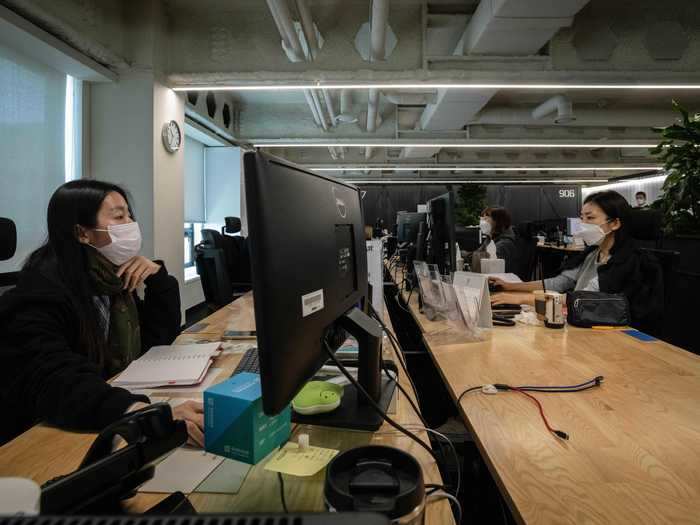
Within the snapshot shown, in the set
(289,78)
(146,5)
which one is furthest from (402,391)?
(146,5)

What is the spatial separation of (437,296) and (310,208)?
133 centimetres

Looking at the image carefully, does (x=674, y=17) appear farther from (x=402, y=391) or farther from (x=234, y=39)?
(x=402, y=391)

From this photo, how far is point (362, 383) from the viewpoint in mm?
988

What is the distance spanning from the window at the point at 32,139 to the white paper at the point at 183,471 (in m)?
2.92

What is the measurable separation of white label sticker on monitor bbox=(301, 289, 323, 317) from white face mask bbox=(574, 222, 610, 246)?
89.9 inches

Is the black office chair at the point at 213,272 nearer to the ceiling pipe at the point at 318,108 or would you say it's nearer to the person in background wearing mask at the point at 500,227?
the ceiling pipe at the point at 318,108

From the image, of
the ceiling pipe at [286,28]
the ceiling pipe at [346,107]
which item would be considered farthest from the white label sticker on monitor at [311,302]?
the ceiling pipe at [346,107]

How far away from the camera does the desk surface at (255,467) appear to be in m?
0.68

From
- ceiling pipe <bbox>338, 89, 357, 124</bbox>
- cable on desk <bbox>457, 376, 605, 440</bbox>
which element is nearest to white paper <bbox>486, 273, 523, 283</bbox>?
cable on desk <bbox>457, 376, 605, 440</bbox>

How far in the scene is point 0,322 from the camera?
A: 113 centimetres

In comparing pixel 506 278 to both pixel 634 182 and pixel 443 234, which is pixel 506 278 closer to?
pixel 443 234

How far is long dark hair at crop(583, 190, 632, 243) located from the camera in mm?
2359

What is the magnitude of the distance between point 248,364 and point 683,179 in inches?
160

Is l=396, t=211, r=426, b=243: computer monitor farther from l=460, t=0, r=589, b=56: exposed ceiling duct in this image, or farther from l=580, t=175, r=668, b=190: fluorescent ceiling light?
l=580, t=175, r=668, b=190: fluorescent ceiling light
